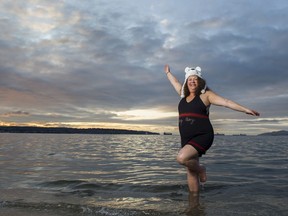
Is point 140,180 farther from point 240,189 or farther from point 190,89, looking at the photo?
point 190,89

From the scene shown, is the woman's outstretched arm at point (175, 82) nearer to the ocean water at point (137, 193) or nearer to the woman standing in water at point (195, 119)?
the woman standing in water at point (195, 119)

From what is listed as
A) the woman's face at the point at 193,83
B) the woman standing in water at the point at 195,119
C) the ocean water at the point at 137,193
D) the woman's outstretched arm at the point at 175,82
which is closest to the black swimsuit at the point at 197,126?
the woman standing in water at the point at 195,119

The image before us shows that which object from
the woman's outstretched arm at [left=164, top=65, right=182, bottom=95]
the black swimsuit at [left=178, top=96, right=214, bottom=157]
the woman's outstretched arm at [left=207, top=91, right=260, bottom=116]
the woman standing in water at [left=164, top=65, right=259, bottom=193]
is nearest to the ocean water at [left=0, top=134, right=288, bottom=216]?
the woman standing in water at [left=164, top=65, right=259, bottom=193]

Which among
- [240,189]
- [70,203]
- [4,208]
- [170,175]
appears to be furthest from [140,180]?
[4,208]

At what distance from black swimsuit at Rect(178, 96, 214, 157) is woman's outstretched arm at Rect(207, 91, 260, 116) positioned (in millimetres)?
215

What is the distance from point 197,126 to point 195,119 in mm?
145

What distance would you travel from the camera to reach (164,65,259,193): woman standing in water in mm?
6875

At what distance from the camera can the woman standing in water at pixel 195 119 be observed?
688cm

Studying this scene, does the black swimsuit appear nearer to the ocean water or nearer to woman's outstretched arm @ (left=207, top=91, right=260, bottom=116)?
woman's outstretched arm @ (left=207, top=91, right=260, bottom=116)

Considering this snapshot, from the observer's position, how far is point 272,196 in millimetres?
8289

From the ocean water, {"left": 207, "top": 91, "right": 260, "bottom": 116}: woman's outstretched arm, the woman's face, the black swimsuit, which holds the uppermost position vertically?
the woman's face

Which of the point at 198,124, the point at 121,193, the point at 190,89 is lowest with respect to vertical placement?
the point at 121,193

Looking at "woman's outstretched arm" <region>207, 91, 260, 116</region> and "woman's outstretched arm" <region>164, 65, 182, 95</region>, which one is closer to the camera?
"woman's outstretched arm" <region>207, 91, 260, 116</region>

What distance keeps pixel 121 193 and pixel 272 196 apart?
3633 mm
